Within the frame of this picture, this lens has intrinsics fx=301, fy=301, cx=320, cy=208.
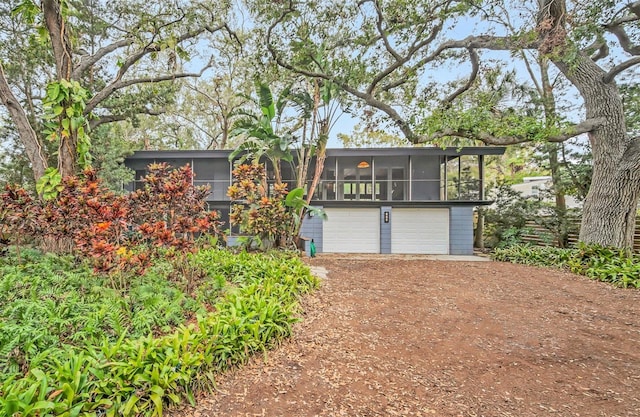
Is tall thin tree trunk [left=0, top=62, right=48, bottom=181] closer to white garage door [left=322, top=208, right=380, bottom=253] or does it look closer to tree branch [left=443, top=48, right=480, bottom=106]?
white garage door [left=322, top=208, right=380, bottom=253]

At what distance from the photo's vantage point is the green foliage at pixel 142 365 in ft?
6.27

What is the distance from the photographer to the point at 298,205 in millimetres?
7453

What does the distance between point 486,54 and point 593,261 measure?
6572 mm

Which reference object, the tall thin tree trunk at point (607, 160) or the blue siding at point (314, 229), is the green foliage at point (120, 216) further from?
the tall thin tree trunk at point (607, 160)

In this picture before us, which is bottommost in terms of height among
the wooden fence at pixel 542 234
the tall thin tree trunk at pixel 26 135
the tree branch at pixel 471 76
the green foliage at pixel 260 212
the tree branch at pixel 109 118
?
the wooden fence at pixel 542 234

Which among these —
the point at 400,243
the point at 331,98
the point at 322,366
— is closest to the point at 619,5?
the point at 331,98

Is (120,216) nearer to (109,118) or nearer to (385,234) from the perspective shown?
(109,118)

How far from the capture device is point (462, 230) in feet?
38.7

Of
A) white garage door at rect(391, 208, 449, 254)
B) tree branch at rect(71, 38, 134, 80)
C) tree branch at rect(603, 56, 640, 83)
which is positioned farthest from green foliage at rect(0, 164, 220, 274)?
tree branch at rect(603, 56, 640, 83)

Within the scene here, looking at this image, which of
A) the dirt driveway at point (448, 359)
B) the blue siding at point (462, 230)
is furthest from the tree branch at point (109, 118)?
the blue siding at point (462, 230)

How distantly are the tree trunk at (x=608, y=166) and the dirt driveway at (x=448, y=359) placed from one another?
3792mm

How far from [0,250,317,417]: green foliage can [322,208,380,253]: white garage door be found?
8.58 metres

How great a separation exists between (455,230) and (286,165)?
8.05 meters

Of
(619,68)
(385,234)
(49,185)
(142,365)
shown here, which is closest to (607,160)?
(619,68)
